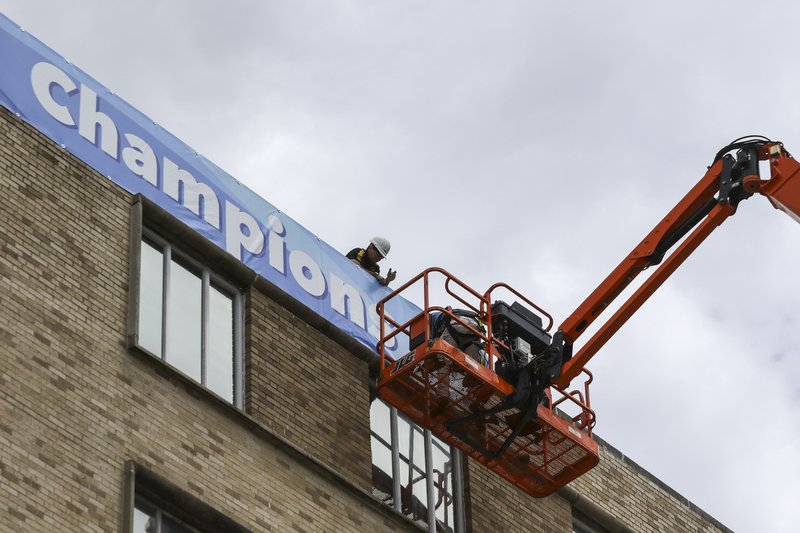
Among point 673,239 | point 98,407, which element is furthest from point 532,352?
point 98,407

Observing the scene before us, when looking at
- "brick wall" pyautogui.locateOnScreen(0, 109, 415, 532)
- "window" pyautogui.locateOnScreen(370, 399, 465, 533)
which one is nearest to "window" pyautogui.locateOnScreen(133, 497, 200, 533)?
"brick wall" pyautogui.locateOnScreen(0, 109, 415, 532)

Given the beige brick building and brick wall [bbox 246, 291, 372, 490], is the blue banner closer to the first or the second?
the beige brick building

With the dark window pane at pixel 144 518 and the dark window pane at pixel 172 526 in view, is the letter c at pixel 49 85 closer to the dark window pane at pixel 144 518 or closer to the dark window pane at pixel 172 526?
the dark window pane at pixel 144 518

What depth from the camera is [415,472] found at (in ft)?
84.0

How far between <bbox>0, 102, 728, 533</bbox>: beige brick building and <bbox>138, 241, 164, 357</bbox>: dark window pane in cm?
3

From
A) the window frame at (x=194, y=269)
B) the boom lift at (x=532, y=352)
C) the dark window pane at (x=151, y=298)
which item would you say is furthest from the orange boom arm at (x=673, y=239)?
the dark window pane at (x=151, y=298)

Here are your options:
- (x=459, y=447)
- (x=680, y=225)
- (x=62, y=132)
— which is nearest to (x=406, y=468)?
(x=459, y=447)

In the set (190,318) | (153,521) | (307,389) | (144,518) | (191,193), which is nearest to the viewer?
(144,518)

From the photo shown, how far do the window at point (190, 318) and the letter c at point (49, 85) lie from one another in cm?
171

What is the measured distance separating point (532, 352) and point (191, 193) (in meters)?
4.80

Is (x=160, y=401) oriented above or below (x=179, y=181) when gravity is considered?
below

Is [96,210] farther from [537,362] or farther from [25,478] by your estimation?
[537,362]

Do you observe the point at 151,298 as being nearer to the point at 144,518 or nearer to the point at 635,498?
the point at 144,518

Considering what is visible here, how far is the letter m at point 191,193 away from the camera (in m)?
24.3
